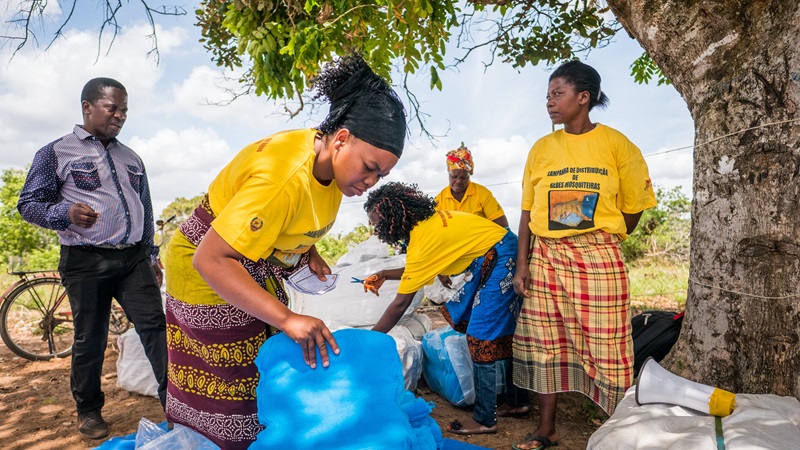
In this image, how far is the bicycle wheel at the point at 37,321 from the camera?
464 centimetres

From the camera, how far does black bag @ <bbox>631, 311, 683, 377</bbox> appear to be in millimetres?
2787

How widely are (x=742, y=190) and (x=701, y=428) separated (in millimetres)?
1194

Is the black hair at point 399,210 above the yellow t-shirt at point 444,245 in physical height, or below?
above

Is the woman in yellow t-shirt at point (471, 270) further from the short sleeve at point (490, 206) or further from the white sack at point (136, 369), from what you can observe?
the short sleeve at point (490, 206)

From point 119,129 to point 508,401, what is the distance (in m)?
2.69

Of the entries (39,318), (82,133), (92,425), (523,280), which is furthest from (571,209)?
(39,318)

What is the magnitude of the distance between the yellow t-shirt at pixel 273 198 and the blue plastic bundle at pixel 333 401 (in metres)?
0.30

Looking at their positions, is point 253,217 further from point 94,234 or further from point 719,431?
point 94,234

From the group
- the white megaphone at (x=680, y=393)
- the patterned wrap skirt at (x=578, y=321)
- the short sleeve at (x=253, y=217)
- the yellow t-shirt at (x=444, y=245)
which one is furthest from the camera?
the yellow t-shirt at (x=444, y=245)

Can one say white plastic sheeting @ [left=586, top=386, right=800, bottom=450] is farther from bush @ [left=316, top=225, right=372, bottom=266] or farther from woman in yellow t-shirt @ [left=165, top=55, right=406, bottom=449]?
bush @ [left=316, top=225, right=372, bottom=266]

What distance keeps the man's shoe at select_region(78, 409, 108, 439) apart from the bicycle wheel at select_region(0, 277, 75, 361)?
6.50 feet

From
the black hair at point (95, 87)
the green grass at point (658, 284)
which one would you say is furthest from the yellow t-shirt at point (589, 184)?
the green grass at point (658, 284)

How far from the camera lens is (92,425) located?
2953 millimetres

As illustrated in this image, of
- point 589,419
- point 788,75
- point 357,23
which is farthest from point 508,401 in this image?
point 357,23
